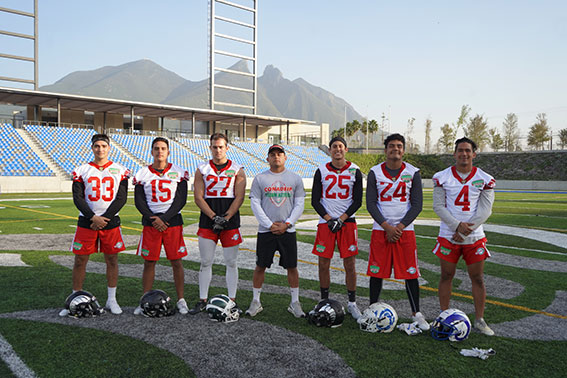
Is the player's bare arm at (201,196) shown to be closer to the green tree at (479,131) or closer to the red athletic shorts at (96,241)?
the red athletic shorts at (96,241)

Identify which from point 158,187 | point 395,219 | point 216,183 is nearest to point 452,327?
point 395,219

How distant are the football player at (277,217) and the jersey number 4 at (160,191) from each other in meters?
1.03

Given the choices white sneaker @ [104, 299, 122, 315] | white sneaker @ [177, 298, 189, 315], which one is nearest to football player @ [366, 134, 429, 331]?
white sneaker @ [177, 298, 189, 315]

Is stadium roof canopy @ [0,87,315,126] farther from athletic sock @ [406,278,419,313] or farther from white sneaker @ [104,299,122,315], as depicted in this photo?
athletic sock @ [406,278,419,313]

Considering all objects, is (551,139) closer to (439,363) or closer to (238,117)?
(238,117)

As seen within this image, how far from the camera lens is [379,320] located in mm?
4309

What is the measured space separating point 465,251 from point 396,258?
2.32 feet

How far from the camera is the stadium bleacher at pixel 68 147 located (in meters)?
30.3

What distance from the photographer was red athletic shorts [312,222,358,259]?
16.0 ft

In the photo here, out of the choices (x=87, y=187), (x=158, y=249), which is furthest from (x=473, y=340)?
(x=87, y=187)

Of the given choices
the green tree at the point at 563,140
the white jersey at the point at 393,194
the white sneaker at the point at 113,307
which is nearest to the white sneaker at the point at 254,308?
the white sneaker at the point at 113,307

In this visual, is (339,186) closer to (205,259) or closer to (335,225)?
(335,225)

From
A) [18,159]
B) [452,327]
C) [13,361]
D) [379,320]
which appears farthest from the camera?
[18,159]

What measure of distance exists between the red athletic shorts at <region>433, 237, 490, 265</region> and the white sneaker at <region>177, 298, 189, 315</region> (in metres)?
2.90
